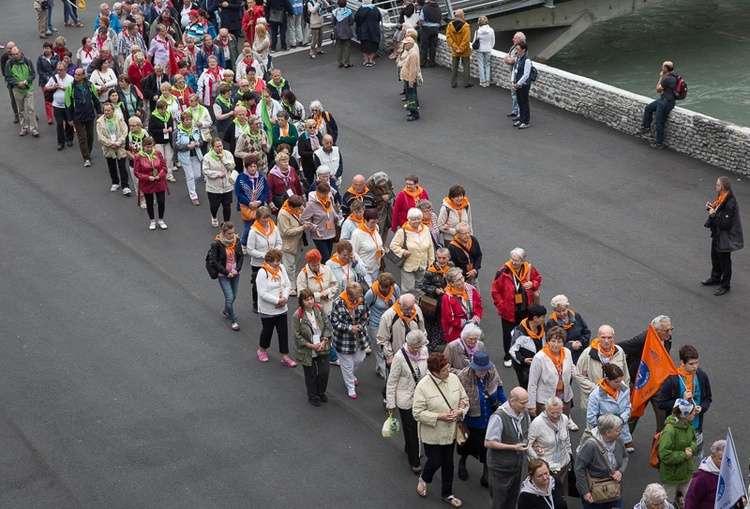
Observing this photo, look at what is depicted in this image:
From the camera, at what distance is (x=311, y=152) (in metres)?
16.0

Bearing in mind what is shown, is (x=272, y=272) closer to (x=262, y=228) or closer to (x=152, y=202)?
(x=262, y=228)

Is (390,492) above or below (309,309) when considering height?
below

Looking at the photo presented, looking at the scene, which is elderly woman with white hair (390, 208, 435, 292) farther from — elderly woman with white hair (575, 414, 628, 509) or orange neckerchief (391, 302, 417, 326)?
elderly woman with white hair (575, 414, 628, 509)

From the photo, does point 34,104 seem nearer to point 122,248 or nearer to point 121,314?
point 122,248

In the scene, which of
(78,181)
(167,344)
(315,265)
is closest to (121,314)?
(167,344)

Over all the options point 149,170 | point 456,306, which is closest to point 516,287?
point 456,306

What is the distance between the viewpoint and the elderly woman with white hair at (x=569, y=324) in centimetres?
1099

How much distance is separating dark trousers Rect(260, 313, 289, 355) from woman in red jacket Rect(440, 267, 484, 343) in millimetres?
1967

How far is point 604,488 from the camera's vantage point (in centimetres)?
937

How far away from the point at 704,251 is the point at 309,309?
21.6 ft

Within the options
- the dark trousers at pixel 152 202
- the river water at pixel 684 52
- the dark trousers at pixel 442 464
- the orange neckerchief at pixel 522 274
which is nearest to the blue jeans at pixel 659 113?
the river water at pixel 684 52

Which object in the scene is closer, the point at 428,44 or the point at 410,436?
the point at 410,436

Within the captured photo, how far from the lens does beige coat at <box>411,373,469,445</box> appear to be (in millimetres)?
9773

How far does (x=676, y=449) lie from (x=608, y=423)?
2.75ft
